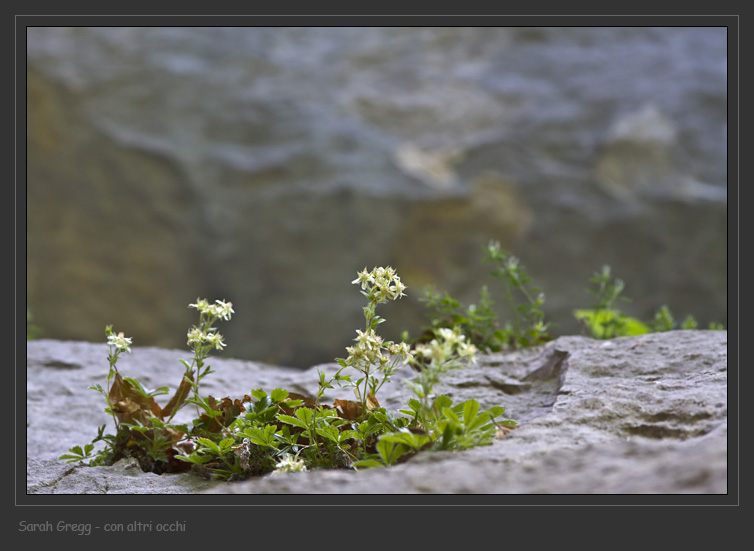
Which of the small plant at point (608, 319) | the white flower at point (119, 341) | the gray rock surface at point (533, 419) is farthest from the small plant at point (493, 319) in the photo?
the white flower at point (119, 341)

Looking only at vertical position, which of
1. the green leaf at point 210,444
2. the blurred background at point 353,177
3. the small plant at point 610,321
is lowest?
the green leaf at point 210,444

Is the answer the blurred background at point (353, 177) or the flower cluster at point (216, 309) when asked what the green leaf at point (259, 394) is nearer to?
the flower cluster at point (216, 309)

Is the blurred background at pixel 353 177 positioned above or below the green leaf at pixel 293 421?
above

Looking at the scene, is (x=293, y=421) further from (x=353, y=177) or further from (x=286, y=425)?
(x=353, y=177)

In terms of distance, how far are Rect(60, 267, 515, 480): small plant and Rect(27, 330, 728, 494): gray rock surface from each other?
0.23ft

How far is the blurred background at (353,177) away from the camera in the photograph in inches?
228

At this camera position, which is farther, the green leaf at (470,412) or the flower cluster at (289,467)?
the flower cluster at (289,467)

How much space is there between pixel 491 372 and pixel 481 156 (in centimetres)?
401

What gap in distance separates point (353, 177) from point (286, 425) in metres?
4.30

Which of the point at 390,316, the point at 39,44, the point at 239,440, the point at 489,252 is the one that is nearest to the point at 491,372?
the point at 489,252

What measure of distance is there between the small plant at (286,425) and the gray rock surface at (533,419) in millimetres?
69

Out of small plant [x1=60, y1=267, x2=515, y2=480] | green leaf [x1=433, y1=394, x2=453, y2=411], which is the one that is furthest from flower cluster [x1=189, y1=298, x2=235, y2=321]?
green leaf [x1=433, y1=394, x2=453, y2=411]

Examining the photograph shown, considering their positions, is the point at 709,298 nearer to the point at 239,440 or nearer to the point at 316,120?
the point at 316,120

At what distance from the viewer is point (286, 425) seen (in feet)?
5.94
